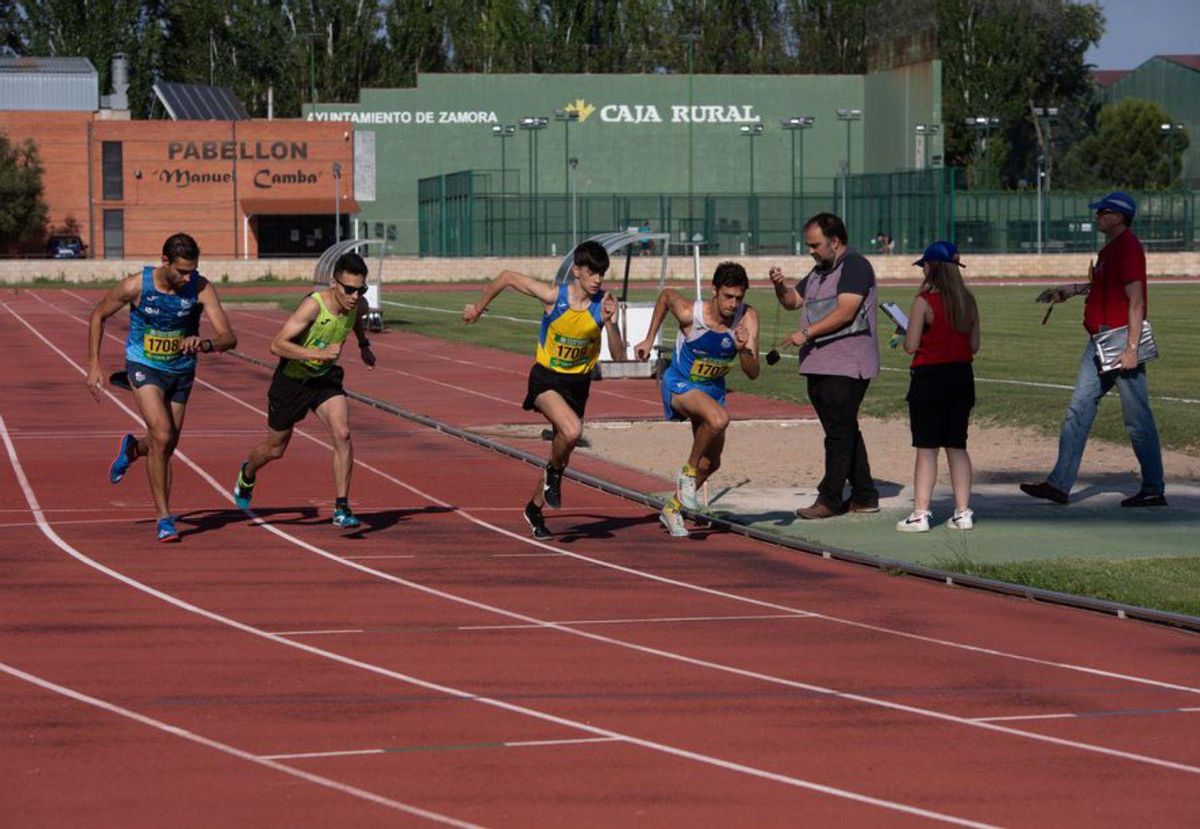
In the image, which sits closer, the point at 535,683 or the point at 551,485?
the point at 535,683

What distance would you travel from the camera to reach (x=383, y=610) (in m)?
10.2

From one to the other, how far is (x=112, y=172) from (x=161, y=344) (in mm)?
76136

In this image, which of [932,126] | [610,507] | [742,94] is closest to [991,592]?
[610,507]

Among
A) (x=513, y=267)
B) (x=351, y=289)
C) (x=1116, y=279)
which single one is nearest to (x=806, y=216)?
(x=513, y=267)

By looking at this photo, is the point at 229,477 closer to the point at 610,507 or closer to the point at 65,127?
the point at 610,507

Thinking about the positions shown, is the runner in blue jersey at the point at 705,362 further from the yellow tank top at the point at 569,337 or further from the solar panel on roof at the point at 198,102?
the solar panel on roof at the point at 198,102

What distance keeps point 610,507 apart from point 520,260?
55.6 metres

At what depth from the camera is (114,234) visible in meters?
85.8

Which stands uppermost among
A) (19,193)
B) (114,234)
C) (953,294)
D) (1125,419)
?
(19,193)

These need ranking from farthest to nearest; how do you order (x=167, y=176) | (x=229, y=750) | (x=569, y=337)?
(x=167, y=176) < (x=569, y=337) < (x=229, y=750)

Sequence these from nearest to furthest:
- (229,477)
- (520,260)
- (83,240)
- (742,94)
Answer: (229,477) → (520,260) → (83,240) → (742,94)

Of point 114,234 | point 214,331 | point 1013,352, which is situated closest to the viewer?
point 214,331

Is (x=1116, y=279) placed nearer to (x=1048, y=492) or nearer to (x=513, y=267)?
(x=1048, y=492)

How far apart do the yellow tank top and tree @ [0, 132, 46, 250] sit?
71428 mm
